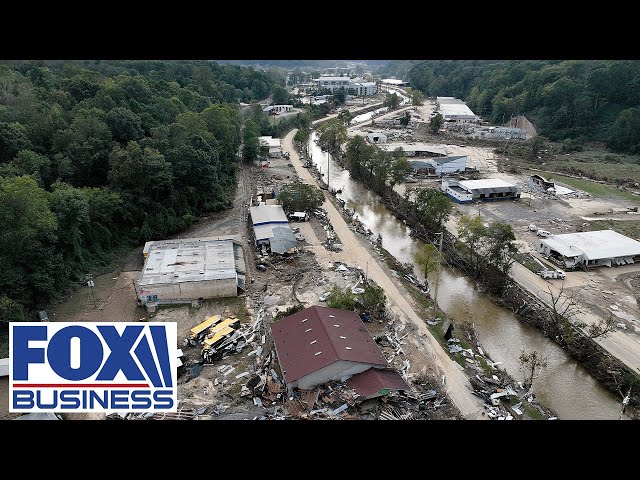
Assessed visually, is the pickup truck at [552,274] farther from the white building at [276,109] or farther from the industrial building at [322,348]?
the white building at [276,109]

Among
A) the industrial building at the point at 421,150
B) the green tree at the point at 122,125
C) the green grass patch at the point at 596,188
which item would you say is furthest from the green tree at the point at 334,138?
the green tree at the point at 122,125

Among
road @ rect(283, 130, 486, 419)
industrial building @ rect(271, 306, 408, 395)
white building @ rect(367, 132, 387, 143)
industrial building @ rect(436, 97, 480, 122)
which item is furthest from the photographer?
industrial building @ rect(436, 97, 480, 122)

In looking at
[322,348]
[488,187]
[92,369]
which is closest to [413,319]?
[322,348]

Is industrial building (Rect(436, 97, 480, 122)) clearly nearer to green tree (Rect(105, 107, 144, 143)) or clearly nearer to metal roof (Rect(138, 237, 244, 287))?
green tree (Rect(105, 107, 144, 143))

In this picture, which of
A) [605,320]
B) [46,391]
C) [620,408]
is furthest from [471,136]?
[46,391]

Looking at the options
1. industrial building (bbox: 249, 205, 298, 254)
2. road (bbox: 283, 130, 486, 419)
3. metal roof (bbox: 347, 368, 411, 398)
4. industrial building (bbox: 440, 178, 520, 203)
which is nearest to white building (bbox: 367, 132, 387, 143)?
industrial building (bbox: 440, 178, 520, 203)
